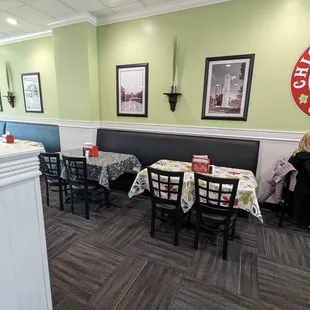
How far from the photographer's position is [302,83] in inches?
104

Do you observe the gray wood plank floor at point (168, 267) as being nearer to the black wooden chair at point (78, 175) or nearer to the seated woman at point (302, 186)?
the seated woman at point (302, 186)

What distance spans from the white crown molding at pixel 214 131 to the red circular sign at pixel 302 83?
0.39 metres

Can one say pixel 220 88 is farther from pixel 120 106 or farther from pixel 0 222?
pixel 0 222

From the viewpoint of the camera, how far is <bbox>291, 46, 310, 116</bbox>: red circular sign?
258cm

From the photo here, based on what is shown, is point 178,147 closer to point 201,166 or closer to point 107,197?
point 201,166

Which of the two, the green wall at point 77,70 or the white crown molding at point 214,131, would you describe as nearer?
the white crown molding at point 214,131

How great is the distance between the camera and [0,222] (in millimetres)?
829

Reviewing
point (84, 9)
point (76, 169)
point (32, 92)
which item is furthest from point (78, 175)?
point (32, 92)

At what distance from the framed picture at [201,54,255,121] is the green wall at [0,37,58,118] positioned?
11.3 feet

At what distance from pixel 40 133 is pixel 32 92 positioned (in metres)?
1.05

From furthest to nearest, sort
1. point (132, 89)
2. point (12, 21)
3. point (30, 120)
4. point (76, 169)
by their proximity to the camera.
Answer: point (30, 120)
point (12, 21)
point (132, 89)
point (76, 169)

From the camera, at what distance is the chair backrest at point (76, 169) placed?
2.55 meters

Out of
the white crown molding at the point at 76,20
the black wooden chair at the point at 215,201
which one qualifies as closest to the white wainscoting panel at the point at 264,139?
the black wooden chair at the point at 215,201

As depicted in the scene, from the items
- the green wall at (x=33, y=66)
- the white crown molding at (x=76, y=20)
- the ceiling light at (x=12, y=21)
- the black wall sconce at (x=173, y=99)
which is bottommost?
the black wall sconce at (x=173, y=99)
